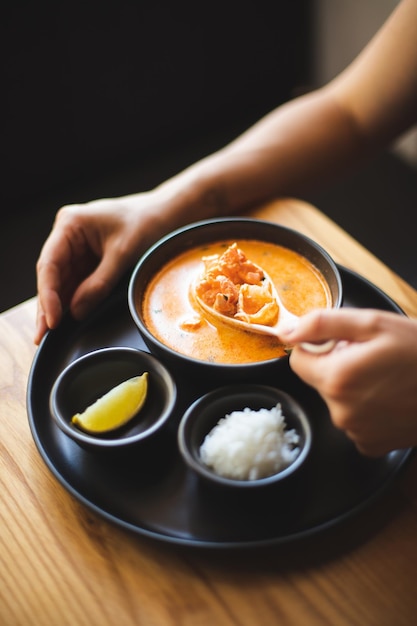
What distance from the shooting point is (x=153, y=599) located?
1.10m

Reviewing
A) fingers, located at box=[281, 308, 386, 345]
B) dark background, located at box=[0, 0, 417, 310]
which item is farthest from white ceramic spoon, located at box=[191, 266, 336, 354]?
dark background, located at box=[0, 0, 417, 310]

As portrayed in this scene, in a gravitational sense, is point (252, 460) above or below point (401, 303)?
A: below

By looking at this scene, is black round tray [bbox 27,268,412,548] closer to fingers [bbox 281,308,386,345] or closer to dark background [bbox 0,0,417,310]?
fingers [bbox 281,308,386,345]

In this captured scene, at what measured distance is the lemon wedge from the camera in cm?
125

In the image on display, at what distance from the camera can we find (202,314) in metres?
1.54

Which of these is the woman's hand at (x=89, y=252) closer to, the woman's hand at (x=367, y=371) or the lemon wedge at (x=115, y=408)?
the lemon wedge at (x=115, y=408)

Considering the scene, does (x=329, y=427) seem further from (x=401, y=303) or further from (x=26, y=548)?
(x=26, y=548)

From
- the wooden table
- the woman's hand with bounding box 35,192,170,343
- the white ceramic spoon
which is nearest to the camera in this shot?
the wooden table

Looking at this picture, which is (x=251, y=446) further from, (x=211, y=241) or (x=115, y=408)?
(x=211, y=241)

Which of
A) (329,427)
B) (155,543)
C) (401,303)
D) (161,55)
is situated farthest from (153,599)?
(161,55)

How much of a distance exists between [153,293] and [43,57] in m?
2.36

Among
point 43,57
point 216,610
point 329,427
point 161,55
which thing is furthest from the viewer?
point 161,55

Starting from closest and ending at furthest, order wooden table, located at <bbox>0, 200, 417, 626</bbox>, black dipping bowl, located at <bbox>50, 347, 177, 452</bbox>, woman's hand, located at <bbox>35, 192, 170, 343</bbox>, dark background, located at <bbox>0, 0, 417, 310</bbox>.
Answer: wooden table, located at <bbox>0, 200, 417, 626</bbox> → black dipping bowl, located at <bbox>50, 347, 177, 452</bbox> → woman's hand, located at <bbox>35, 192, 170, 343</bbox> → dark background, located at <bbox>0, 0, 417, 310</bbox>

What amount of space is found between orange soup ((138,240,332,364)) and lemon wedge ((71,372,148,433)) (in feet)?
0.60
